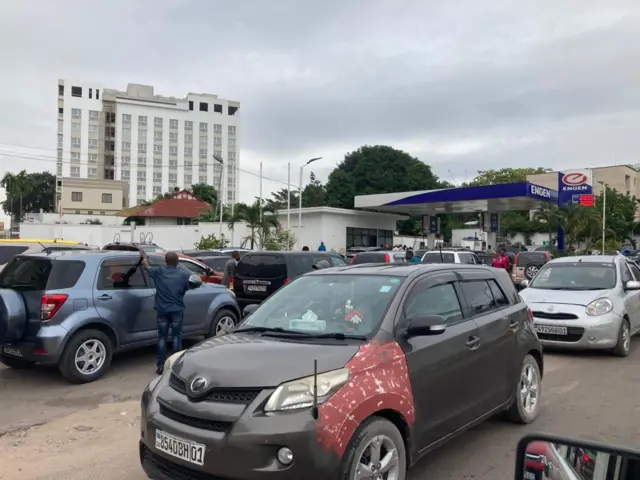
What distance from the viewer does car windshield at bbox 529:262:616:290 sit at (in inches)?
379

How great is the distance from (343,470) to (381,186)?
6643cm

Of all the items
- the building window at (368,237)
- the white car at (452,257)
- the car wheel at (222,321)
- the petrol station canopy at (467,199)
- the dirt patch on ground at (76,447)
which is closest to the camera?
the dirt patch on ground at (76,447)

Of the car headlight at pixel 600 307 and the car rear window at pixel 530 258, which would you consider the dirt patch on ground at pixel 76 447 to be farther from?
the car rear window at pixel 530 258

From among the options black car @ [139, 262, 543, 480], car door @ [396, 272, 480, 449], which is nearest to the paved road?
black car @ [139, 262, 543, 480]

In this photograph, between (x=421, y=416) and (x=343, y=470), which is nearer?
(x=343, y=470)

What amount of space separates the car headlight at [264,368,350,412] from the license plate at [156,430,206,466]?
485mm

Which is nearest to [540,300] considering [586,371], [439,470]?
[586,371]

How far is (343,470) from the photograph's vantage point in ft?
10.3

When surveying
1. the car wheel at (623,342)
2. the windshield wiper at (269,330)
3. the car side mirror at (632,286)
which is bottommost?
the car wheel at (623,342)

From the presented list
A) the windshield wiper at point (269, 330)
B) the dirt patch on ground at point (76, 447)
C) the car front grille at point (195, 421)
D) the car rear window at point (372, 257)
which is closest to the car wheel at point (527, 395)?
the windshield wiper at point (269, 330)

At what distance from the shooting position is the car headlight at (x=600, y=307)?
8.76 meters

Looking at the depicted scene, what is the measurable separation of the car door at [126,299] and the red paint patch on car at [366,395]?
16.3 ft

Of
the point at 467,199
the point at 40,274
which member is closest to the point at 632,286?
the point at 40,274

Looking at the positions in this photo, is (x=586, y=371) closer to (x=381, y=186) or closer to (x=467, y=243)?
(x=467, y=243)
